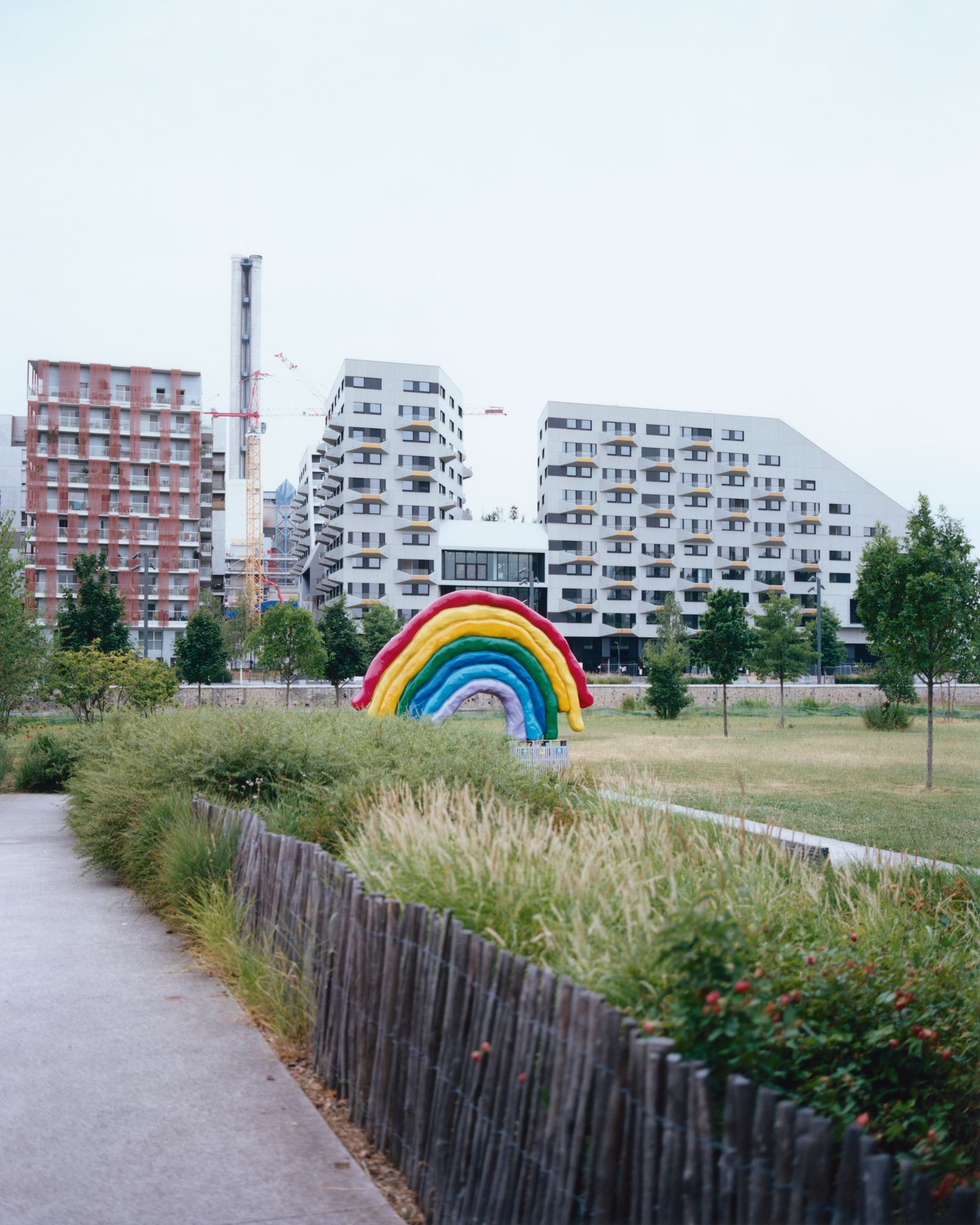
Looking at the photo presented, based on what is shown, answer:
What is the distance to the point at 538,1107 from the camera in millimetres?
3641

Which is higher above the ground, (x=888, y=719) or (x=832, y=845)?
(x=832, y=845)

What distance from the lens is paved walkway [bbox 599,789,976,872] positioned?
8180 millimetres

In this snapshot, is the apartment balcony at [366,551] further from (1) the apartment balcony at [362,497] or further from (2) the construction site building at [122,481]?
(2) the construction site building at [122,481]

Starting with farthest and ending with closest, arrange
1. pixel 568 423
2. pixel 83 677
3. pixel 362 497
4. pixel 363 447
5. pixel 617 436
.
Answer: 1. pixel 617 436
2. pixel 568 423
3. pixel 363 447
4. pixel 362 497
5. pixel 83 677

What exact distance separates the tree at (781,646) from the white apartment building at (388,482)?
39678mm

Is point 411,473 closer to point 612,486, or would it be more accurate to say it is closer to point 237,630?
point 612,486

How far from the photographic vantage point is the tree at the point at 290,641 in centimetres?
5028

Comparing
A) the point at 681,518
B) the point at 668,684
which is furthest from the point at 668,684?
the point at 681,518

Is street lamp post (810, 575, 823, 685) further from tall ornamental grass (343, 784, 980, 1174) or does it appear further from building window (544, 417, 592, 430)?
tall ornamental grass (343, 784, 980, 1174)

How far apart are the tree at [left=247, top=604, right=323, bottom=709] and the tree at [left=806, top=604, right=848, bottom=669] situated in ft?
133

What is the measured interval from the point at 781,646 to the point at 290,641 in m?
21.3

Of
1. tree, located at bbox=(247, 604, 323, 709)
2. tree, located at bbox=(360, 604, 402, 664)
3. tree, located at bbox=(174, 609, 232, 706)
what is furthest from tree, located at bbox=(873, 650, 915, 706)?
tree, located at bbox=(174, 609, 232, 706)

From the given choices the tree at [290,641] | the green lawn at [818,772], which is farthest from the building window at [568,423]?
the green lawn at [818,772]

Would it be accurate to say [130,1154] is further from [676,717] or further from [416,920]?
[676,717]
